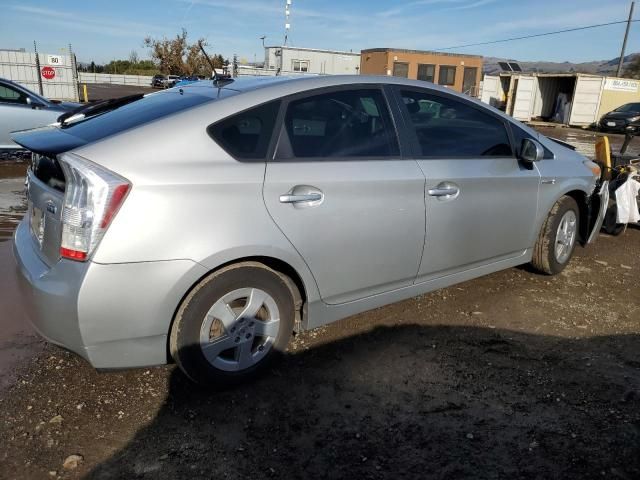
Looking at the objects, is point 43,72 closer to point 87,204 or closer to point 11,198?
point 11,198

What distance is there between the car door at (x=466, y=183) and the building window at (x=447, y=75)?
35377 millimetres

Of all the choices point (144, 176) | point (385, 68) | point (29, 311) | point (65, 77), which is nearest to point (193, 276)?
point (144, 176)

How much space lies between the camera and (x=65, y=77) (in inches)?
699

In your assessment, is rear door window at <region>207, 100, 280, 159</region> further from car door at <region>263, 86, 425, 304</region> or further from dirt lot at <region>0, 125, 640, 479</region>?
dirt lot at <region>0, 125, 640, 479</region>

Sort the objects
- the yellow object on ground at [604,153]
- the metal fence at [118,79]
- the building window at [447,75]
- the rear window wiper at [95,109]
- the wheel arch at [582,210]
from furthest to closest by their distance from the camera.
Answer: the metal fence at [118,79], the building window at [447,75], the yellow object on ground at [604,153], the wheel arch at [582,210], the rear window wiper at [95,109]

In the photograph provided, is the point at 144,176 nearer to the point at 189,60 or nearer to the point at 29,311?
the point at 29,311

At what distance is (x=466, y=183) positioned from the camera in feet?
11.6

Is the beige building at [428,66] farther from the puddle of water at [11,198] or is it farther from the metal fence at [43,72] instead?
the puddle of water at [11,198]

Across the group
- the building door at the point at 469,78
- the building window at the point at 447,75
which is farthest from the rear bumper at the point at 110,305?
the building door at the point at 469,78

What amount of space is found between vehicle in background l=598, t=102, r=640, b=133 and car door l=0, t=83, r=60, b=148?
75.9ft

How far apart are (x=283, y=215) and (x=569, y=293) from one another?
2929mm

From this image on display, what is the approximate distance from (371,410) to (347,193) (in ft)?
3.90

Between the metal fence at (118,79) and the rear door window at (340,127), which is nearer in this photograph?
the rear door window at (340,127)

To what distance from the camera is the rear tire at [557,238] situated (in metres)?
4.40
